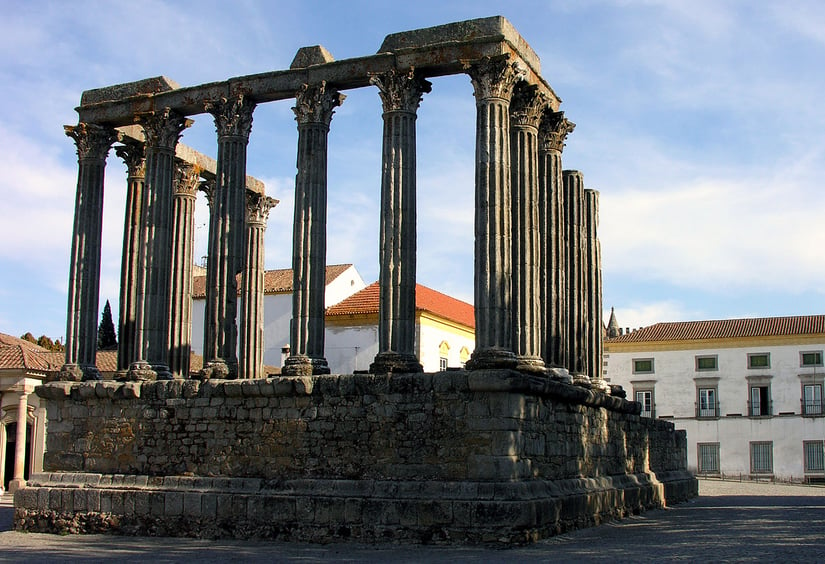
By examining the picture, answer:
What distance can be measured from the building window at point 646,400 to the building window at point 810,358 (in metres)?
7.38

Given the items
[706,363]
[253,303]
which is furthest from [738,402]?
[253,303]

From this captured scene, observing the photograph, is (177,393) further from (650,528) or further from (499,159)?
(650,528)

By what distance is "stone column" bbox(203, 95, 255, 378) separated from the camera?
60.1 ft

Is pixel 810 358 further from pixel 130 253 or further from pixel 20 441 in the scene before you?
pixel 130 253

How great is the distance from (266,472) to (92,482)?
3574mm

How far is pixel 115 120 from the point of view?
789 inches

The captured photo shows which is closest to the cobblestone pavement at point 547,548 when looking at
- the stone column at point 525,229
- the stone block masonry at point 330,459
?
the stone block masonry at point 330,459

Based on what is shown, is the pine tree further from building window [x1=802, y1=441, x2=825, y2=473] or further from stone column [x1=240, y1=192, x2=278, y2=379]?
building window [x1=802, y1=441, x2=825, y2=473]

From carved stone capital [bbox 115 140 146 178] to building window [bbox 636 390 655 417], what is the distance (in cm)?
3513

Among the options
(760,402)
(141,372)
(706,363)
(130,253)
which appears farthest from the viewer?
(706,363)

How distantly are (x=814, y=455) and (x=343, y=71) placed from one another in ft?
124

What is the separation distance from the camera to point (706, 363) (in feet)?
164

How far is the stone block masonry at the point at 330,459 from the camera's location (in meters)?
15.2

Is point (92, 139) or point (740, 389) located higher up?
point (92, 139)
